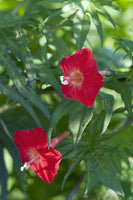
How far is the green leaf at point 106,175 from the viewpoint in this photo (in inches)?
24.7

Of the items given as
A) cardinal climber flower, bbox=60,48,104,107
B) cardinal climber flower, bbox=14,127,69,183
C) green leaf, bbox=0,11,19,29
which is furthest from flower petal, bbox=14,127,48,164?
green leaf, bbox=0,11,19,29

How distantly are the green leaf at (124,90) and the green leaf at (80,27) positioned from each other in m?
0.11

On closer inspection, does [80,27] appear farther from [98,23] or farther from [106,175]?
[106,175]

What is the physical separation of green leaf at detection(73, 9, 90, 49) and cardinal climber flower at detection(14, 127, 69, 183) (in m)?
0.19

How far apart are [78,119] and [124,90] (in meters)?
0.12

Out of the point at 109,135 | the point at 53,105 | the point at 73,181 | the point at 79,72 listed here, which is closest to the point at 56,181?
the point at 73,181

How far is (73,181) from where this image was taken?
3.37ft

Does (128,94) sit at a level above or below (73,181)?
above

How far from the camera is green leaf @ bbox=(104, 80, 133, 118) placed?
25.5 inches

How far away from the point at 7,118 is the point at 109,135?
12.3 inches

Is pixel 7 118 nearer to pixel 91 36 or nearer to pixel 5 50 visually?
pixel 5 50

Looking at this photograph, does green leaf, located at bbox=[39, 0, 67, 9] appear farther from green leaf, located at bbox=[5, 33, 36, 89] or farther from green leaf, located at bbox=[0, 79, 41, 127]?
green leaf, located at bbox=[0, 79, 41, 127]

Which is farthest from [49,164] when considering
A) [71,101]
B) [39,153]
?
[71,101]

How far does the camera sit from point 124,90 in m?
0.67
